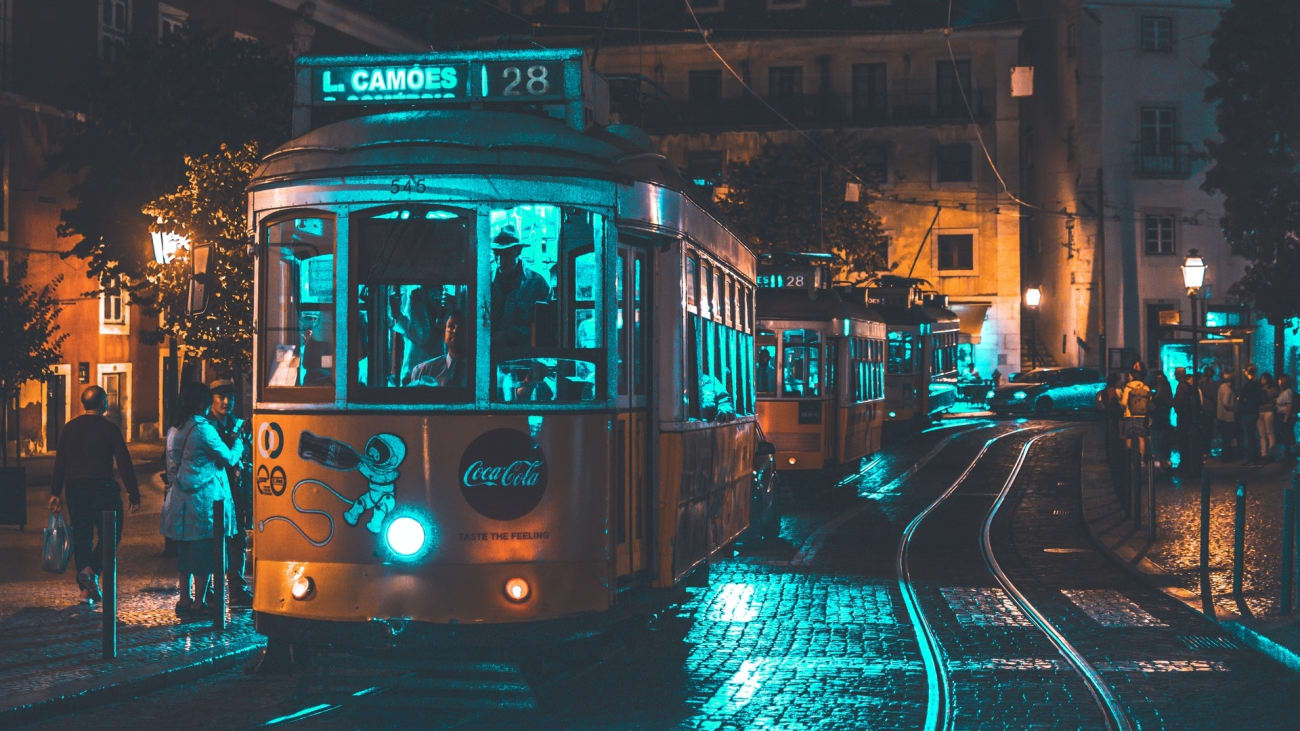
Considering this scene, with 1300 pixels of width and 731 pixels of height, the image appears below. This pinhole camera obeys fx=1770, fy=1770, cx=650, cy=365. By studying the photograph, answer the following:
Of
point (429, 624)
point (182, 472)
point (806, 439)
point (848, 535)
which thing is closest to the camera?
point (429, 624)

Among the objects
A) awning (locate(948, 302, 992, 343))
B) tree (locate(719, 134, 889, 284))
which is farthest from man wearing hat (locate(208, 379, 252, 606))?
awning (locate(948, 302, 992, 343))

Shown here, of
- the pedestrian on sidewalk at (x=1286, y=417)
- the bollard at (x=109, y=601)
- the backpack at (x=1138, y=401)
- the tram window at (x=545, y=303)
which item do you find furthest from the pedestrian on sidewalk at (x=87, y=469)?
the pedestrian on sidewalk at (x=1286, y=417)

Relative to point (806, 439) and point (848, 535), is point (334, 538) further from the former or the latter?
point (806, 439)

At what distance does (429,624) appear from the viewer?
8625mm

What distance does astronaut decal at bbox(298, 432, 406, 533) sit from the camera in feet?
28.8

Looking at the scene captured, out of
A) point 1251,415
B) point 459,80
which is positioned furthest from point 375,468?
point 1251,415


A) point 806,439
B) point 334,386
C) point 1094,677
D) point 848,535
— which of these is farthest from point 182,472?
point 806,439

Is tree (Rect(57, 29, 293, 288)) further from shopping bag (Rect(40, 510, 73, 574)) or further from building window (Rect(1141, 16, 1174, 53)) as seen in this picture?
building window (Rect(1141, 16, 1174, 53))

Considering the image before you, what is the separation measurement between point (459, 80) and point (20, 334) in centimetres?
1894

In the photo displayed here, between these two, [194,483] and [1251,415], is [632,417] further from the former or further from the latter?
[1251,415]

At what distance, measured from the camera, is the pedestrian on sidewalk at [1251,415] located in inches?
1182

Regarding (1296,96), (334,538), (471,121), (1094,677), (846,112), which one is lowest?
(1094,677)

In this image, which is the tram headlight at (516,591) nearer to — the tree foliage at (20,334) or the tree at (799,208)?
the tree foliage at (20,334)

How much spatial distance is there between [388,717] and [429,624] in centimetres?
56
